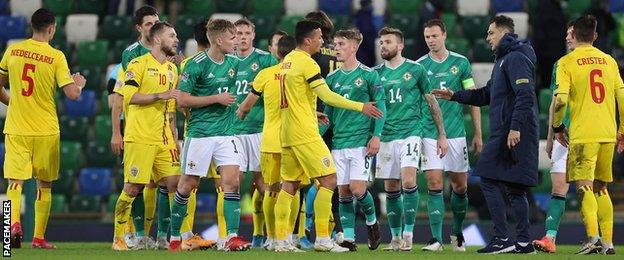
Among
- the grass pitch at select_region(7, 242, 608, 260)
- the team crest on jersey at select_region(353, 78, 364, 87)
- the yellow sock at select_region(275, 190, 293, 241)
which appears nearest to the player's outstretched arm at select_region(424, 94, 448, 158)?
the team crest on jersey at select_region(353, 78, 364, 87)

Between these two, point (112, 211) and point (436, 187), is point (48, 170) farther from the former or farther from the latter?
point (112, 211)

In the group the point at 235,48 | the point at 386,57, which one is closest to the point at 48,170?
the point at 235,48

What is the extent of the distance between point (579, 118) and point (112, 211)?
7.83 meters

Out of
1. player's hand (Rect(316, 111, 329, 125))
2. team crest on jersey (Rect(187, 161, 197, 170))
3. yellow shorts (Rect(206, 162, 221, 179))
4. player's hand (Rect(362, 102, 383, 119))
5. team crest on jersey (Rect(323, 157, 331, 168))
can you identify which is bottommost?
yellow shorts (Rect(206, 162, 221, 179))

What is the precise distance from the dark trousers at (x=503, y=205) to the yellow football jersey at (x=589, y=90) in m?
0.90

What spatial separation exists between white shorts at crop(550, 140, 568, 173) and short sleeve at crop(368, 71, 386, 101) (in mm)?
1842

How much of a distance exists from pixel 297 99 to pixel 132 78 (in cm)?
162

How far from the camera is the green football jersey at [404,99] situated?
48.0 ft

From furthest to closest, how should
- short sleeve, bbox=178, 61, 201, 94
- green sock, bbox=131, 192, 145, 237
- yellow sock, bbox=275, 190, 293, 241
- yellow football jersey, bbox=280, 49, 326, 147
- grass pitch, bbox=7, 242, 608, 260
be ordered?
green sock, bbox=131, 192, 145, 237 < short sleeve, bbox=178, 61, 201, 94 < yellow sock, bbox=275, 190, 293, 241 < yellow football jersey, bbox=280, 49, 326, 147 < grass pitch, bbox=7, 242, 608, 260

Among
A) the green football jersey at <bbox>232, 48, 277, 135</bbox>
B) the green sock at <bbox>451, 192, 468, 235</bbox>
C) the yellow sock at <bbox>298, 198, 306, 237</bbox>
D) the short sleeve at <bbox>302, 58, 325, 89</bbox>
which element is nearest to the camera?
the short sleeve at <bbox>302, 58, 325, 89</bbox>

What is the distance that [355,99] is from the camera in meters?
14.3

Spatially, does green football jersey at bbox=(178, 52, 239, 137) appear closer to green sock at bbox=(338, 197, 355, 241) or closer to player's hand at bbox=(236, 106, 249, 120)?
player's hand at bbox=(236, 106, 249, 120)

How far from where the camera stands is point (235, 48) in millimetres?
15336

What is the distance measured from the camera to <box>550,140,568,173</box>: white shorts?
14.7 metres
